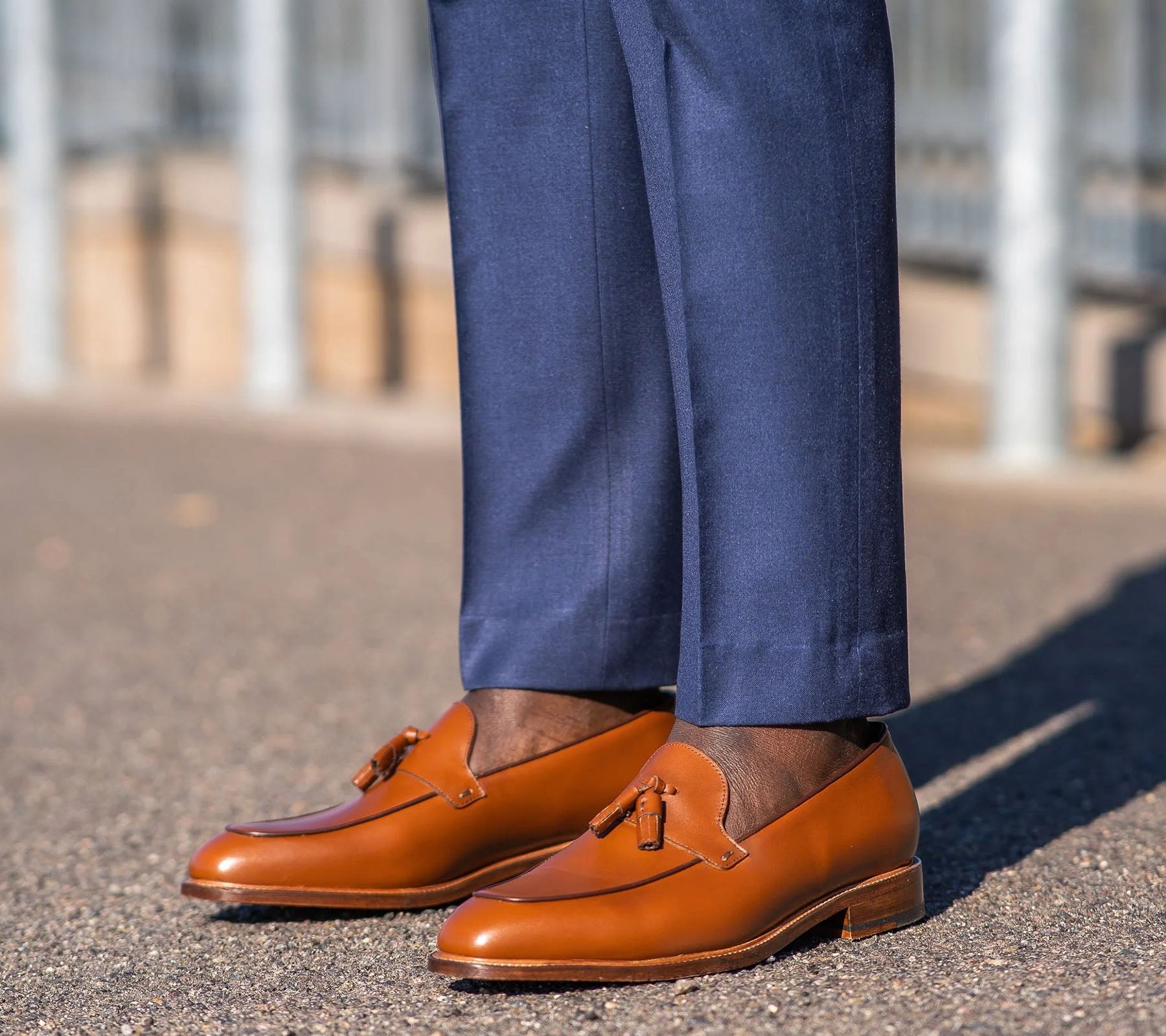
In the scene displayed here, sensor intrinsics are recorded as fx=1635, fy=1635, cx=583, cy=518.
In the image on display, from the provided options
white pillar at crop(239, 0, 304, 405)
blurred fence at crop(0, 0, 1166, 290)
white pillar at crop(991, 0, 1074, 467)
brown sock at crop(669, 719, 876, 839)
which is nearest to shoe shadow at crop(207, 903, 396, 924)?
brown sock at crop(669, 719, 876, 839)

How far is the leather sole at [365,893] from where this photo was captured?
1293 mm

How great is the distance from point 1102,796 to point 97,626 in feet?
6.10

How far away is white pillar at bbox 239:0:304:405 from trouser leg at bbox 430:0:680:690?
5293 mm

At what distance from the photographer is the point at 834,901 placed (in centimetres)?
122

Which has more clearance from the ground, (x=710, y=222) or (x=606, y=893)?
(x=710, y=222)

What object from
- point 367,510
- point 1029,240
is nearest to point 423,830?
point 367,510

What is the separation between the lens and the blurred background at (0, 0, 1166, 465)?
462cm

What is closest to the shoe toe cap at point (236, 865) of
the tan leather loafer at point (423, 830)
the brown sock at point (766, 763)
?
the tan leather loafer at point (423, 830)

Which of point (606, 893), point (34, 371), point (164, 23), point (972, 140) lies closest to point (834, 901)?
point (606, 893)

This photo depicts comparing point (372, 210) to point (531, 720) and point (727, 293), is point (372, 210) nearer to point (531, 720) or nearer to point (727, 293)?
point (531, 720)

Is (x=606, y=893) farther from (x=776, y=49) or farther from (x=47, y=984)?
(x=776, y=49)

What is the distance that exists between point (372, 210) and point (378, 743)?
5.47 m

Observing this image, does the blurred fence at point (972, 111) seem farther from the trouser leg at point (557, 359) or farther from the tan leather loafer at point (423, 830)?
the tan leather loafer at point (423, 830)

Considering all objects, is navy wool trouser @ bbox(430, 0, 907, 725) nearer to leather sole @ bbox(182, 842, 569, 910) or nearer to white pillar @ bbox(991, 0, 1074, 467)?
leather sole @ bbox(182, 842, 569, 910)
